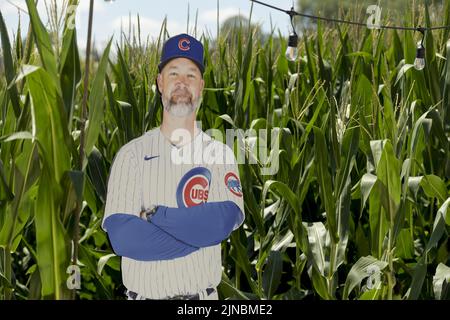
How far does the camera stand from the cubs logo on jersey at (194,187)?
82.6 inches

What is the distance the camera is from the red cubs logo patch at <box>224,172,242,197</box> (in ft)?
7.12

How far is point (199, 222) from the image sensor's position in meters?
2.09

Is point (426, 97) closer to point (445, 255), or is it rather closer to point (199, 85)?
point (445, 255)

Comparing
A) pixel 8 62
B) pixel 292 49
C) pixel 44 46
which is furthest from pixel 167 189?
pixel 292 49

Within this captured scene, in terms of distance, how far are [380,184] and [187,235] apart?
954 mm

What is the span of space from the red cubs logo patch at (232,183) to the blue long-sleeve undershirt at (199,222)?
35mm

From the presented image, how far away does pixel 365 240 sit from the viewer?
3322 mm

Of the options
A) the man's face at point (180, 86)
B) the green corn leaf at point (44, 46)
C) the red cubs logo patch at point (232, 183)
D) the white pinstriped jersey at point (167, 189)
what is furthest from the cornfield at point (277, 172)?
the red cubs logo patch at point (232, 183)

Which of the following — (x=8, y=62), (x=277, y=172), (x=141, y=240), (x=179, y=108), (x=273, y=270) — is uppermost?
(x=8, y=62)

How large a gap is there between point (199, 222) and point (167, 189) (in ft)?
0.40

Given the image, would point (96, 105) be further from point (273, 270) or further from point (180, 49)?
point (273, 270)

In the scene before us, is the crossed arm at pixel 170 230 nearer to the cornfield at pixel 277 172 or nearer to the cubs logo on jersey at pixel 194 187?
the cubs logo on jersey at pixel 194 187

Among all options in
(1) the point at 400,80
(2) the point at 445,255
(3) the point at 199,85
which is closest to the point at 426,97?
(1) the point at 400,80
